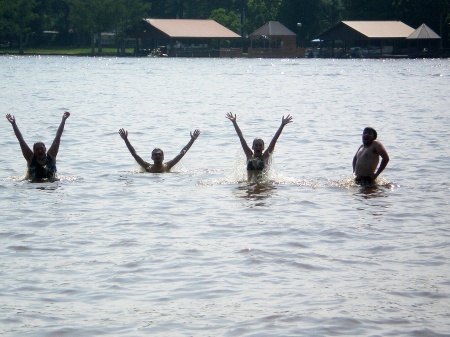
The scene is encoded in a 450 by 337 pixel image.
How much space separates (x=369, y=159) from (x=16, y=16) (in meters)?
107

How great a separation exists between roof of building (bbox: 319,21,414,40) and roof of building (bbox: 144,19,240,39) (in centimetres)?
1410

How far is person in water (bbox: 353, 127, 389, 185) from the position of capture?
17.2m

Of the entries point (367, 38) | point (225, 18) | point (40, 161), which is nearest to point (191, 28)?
point (225, 18)

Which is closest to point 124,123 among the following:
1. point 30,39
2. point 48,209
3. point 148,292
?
point 48,209

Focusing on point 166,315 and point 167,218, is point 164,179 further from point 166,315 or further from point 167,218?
point 166,315

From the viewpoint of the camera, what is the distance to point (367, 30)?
10838cm

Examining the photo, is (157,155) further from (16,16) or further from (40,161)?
(16,16)

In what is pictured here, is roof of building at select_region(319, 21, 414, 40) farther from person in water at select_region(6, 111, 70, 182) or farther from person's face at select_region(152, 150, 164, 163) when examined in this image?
person in water at select_region(6, 111, 70, 182)

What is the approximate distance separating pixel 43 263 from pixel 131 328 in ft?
8.90

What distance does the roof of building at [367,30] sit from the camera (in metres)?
108

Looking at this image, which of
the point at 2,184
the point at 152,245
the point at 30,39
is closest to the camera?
the point at 152,245

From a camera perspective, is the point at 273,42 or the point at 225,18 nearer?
the point at 273,42

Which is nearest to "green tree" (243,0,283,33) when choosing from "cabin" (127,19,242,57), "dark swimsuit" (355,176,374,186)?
"cabin" (127,19,242,57)

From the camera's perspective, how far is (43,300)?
9.88m
